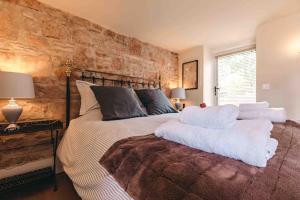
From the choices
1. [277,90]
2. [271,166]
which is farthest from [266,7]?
[271,166]

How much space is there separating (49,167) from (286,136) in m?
2.31

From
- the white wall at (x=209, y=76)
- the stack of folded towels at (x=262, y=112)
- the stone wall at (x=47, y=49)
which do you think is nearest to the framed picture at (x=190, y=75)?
the white wall at (x=209, y=76)

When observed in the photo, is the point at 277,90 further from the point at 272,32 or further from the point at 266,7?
the point at 266,7

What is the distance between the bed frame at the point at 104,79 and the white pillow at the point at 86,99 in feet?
0.54

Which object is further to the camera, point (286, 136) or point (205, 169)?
point (286, 136)

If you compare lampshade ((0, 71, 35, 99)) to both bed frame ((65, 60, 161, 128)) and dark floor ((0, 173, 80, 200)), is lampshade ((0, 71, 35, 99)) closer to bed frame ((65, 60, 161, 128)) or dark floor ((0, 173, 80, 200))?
bed frame ((65, 60, 161, 128))

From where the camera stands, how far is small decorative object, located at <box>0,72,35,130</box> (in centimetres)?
143

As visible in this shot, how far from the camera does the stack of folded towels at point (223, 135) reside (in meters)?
0.64

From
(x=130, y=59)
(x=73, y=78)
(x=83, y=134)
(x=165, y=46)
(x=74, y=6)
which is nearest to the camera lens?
(x=83, y=134)

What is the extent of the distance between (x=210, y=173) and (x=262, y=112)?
4.65 ft

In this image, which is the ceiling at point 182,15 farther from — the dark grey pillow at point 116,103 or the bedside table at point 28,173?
the bedside table at point 28,173

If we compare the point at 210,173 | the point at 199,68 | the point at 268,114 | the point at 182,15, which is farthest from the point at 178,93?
the point at 210,173

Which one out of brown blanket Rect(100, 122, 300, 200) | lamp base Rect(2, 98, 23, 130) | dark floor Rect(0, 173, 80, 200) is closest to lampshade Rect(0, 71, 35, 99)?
lamp base Rect(2, 98, 23, 130)

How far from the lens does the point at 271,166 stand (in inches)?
23.4
